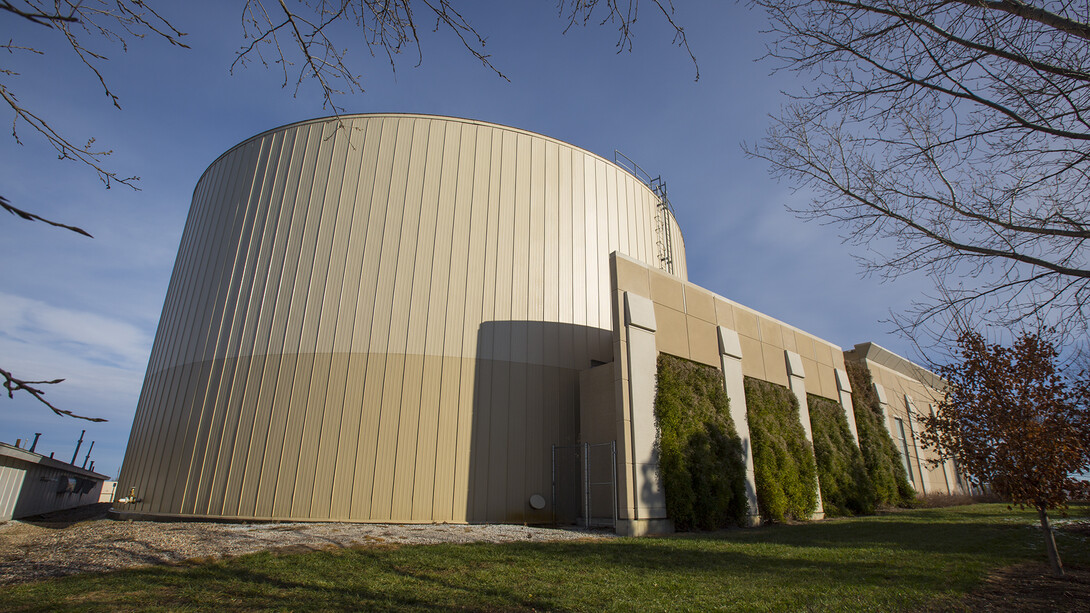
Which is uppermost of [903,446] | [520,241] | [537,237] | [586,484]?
[537,237]

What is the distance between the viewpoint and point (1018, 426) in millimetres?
8992

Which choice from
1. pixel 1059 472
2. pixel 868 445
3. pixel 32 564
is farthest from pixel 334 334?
pixel 868 445

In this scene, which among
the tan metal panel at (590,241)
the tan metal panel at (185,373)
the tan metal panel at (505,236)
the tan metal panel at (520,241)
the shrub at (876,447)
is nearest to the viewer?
the tan metal panel at (185,373)

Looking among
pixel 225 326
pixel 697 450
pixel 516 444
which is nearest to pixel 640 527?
pixel 697 450

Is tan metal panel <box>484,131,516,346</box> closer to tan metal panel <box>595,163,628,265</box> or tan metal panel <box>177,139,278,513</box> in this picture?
tan metal panel <box>595,163,628,265</box>

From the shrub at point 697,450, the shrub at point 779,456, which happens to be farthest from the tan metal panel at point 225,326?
the shrub at point 779,456

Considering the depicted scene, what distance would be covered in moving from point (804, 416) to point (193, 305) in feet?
72.5

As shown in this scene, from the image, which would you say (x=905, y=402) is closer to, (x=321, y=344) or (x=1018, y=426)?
(x=1018, y=426)

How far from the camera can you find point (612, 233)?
785 inches

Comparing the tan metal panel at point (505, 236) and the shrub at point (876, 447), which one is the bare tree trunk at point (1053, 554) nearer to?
the tan metal panel at point (505, 236)

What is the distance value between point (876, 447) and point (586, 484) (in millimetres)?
15803

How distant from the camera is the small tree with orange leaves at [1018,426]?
8.73 meters

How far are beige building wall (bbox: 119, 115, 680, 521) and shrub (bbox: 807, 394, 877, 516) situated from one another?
4148mm

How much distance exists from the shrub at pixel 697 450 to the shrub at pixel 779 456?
1230mm
